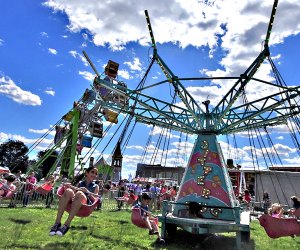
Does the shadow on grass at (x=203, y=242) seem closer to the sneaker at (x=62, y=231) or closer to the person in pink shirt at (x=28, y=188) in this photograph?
the sneaker at (x=62, y=231)

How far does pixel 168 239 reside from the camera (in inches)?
338

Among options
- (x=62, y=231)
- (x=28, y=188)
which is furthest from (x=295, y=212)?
(x=28, y=188)

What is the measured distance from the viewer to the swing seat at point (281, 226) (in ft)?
23.8

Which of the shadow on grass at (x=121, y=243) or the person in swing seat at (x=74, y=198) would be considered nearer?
the person in swing seat at (x=74, y=198)

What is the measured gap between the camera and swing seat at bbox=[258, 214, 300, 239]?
7246 millimetres

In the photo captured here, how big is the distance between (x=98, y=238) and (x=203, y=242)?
320cm

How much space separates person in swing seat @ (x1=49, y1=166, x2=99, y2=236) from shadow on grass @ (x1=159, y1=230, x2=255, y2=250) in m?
2.74

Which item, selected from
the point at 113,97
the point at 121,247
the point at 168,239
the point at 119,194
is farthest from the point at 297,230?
the point at 119,194

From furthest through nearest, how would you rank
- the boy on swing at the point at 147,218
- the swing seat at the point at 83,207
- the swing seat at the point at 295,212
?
1. the swing seat at the point at 295,212
2. the boy on swing at the point at 147,218
3. the swing seat at the point at 83,207

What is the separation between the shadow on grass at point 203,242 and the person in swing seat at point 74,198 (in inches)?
108

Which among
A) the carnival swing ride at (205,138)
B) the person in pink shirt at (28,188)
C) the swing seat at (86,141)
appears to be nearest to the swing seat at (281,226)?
the carnival swing ride at (205,138)

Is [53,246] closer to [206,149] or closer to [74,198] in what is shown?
[74,198]

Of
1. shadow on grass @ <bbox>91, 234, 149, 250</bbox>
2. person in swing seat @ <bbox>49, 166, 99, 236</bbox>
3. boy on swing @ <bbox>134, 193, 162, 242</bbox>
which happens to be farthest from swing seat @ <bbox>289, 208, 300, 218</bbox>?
person in swing seat @ <bbox>49, 166, 99, 236</bbox>

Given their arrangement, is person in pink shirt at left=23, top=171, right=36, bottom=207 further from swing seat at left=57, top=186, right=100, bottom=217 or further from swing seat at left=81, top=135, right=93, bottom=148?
swing seat at left=81, top=135, right=93, bottom=148
